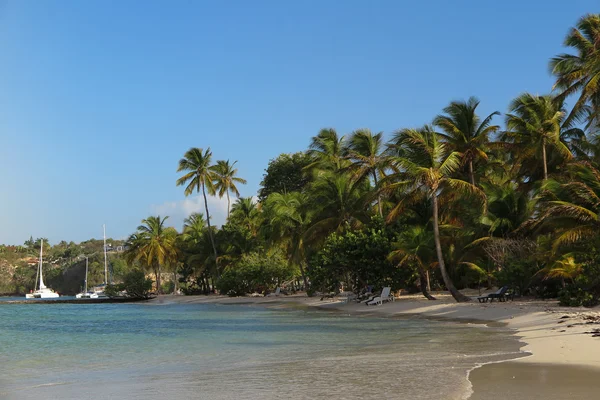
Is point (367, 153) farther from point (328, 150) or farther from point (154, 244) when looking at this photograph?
point (154, 244)

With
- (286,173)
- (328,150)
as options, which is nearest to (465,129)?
(328,150)

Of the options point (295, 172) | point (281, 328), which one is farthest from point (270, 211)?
point (281, 328)

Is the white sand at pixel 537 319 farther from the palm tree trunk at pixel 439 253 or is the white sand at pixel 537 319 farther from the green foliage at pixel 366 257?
the green foliage at pixel 366 257

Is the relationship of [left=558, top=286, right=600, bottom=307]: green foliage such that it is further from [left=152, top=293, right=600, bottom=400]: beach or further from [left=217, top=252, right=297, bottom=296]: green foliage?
[left=217, top=252, right=297, bottom=296]: green foliage

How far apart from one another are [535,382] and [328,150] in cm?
3789

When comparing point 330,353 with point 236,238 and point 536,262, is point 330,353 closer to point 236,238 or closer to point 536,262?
point 536,262

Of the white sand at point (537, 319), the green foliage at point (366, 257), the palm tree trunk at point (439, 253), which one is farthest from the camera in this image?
the green foliage at point (366, 257)

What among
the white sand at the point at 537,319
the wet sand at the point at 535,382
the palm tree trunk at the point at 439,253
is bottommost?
the wet sand at the point at 535,382

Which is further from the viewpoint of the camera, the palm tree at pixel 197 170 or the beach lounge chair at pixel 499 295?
the palm tree at pixel 197 170

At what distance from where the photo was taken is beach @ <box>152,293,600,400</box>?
27.8 feet

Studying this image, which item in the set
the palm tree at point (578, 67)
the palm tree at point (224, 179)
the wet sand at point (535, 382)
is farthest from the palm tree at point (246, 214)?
the wet sand at point (535, 382)

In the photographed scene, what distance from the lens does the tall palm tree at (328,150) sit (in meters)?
45.5

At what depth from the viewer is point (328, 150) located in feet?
152

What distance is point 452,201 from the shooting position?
30.8 m
